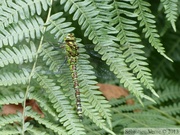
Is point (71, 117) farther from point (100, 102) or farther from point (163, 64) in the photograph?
point (163, 64)

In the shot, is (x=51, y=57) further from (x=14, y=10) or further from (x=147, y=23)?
(x=147, y=23)

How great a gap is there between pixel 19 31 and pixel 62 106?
1.17 ft

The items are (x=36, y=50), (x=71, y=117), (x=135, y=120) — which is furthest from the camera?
(x=135, y=120)

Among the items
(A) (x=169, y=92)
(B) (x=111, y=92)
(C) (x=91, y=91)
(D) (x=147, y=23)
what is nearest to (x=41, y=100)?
(C) (x=91, y=91)

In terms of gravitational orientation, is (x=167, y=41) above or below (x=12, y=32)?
below

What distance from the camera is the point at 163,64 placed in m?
3.35

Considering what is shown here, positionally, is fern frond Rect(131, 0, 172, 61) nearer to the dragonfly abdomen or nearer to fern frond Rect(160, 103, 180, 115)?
the dragonfly abdomen

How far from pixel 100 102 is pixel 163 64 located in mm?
1911

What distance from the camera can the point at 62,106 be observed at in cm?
153

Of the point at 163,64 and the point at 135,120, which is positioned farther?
the point at 163,64

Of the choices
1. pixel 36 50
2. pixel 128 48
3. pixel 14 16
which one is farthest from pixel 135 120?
pixel 14 16

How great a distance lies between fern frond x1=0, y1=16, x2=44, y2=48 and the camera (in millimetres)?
1571

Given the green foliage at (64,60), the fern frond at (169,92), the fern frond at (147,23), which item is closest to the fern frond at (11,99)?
the green foliage at (64,60)

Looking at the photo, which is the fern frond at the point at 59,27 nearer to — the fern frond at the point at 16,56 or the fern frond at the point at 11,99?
the fern frond at the point at 16,56
